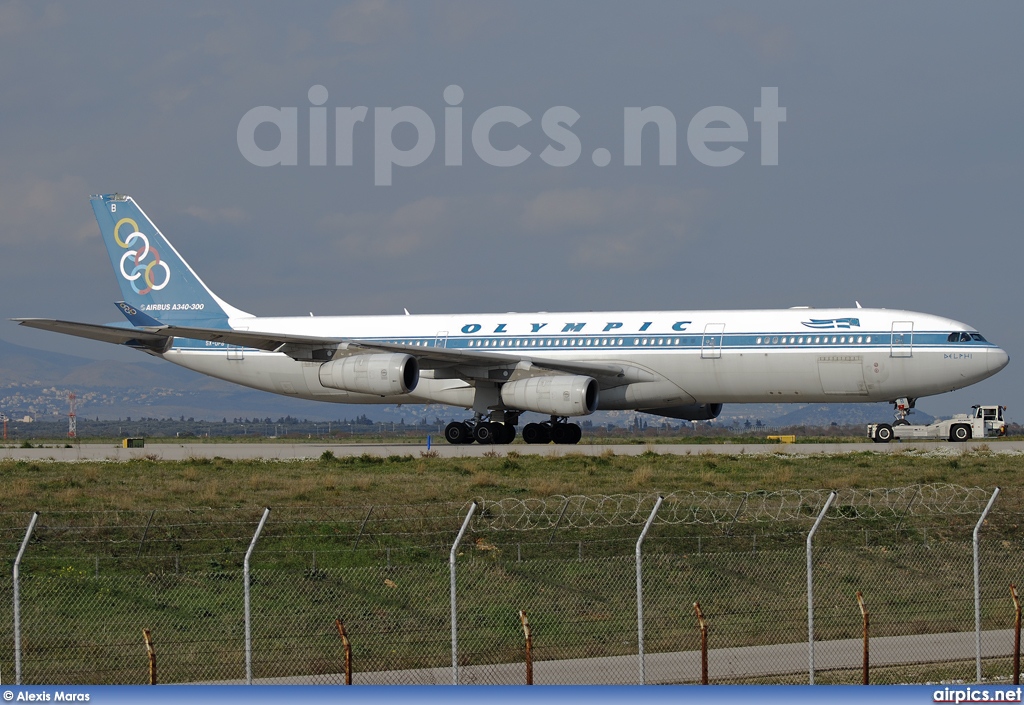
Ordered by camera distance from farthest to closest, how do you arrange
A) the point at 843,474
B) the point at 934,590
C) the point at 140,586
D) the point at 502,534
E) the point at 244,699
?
the point at 843,474
the point at 502,534
the point at 934,590
the point at 140,586
the point at 244,699

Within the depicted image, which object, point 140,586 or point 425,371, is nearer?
point 140,586

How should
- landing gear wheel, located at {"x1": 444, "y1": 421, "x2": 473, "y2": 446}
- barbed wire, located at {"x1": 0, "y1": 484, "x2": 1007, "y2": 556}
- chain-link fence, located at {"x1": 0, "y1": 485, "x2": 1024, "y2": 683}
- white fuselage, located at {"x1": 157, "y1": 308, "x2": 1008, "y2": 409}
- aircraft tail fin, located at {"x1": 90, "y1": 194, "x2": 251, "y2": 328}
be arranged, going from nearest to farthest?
1. chain-link fence, located at {"x1": 0, "y1": 485, "x2": 1024, "y2": 683}
2. barbed wire, located at {"x1": 0, "y1": 484, "x2": 1007, "y2": 556}
3. white fuselage, located at {"x1": 157, "y1": 308, "x2": 1008, "y2": 409}
4. landing gear wheel, located at {"x1": 444, "y1": 421, "x2": 473, "y2": 446}
5. aircraft tail fin, located at {"x1": 90, "y1": 194, "x2": 251, "y2": 328}

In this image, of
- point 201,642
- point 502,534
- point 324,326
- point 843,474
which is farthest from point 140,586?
point 324,326

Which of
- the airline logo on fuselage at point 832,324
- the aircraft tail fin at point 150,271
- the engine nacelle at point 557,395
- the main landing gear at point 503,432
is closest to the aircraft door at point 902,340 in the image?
the airline logo on fuselage at point 832,324

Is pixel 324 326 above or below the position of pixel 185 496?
above

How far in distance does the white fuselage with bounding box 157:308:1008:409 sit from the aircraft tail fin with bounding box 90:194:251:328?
4.78 meters

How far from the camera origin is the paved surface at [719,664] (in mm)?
14078

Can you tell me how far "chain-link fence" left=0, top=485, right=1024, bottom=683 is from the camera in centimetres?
1491

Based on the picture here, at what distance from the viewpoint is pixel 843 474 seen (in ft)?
101

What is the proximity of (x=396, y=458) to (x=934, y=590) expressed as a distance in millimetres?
18888

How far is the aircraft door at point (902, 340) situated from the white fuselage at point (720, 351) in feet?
0.10

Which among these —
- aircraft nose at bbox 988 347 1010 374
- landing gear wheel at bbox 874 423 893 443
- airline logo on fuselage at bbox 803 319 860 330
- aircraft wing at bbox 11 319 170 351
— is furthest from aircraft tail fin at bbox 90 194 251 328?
aircraft nose at bbox 988 347 1010 374

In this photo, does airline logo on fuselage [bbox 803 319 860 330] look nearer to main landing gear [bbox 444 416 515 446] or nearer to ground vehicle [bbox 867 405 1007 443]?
main landing gear [bbox 444 416 515 446]

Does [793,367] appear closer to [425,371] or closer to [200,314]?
[425,371]
